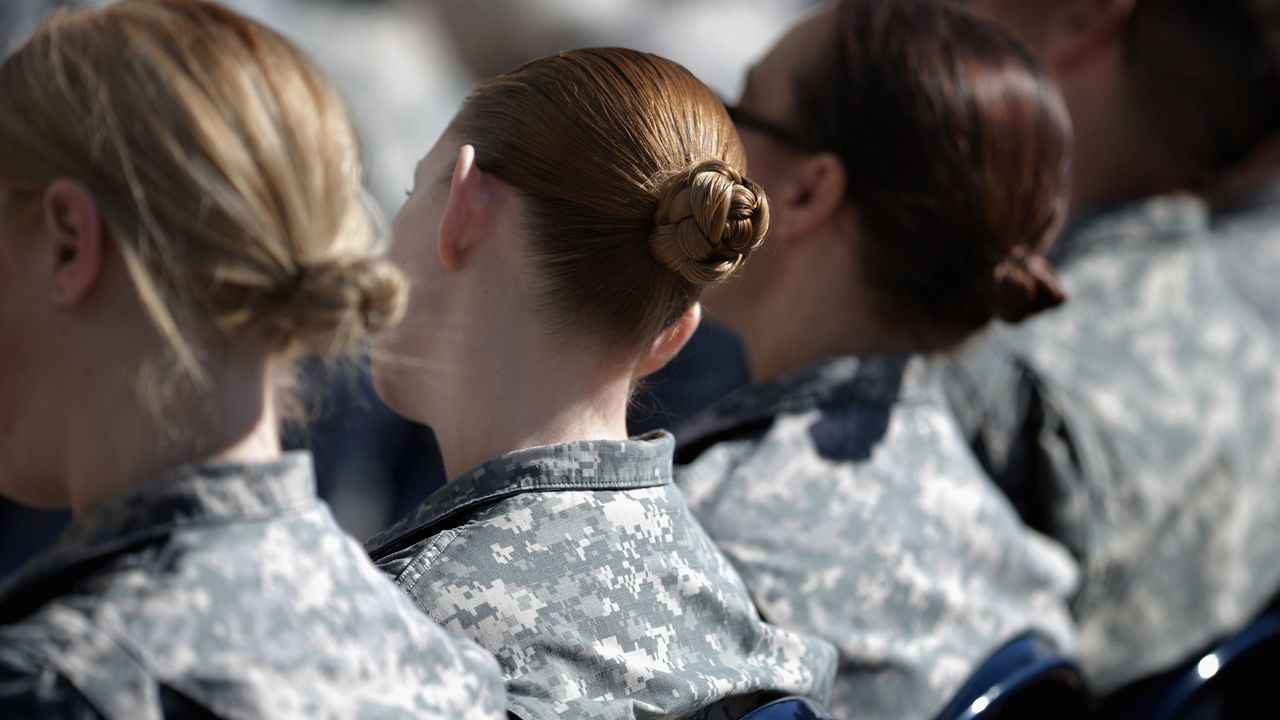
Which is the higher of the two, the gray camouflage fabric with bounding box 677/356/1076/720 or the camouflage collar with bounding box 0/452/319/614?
the camouflage collar with bounding box 0/452/319/614

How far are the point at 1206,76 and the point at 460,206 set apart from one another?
5.25 ft

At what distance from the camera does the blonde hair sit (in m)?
0.89

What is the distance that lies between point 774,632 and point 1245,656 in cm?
83

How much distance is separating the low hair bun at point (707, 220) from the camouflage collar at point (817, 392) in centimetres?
48

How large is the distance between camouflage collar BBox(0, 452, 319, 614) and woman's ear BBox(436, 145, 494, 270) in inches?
13.0

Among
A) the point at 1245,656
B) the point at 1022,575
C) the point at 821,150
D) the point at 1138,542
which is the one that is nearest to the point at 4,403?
the point at 821,150

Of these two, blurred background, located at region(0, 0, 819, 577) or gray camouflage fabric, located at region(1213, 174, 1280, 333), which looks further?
blurred background, located at region(0, 0, 819, 577)

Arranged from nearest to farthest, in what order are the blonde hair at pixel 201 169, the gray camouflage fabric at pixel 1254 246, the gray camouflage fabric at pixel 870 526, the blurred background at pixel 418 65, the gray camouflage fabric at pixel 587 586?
the blonde hair at pixel 201 169 < the gray camouflage fabric at pixel 587 586 < the gray camouflage fabric at pixel 870 526 < the gray camouflage fabric at pixel 1254 246 < the blurred background at pixel 418 65

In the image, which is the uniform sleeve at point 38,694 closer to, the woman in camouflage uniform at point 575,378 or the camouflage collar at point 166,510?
the camouflage collar at point 166,510

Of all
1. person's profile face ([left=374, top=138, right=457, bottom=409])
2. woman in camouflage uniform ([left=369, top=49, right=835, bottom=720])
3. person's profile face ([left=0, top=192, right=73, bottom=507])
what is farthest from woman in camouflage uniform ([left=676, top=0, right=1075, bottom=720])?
person's profile face ([left=0, top=192, right=73, bottom=507])

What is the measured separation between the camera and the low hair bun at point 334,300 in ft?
2.97

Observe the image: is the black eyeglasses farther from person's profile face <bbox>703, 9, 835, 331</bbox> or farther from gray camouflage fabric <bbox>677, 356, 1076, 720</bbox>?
gray camouflage fabric <bbox>677, 356, 1076, 720</bbox>

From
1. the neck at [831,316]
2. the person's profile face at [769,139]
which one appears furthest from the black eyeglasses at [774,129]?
the neck at [831,316]

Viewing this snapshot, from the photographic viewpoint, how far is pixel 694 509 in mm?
1500
